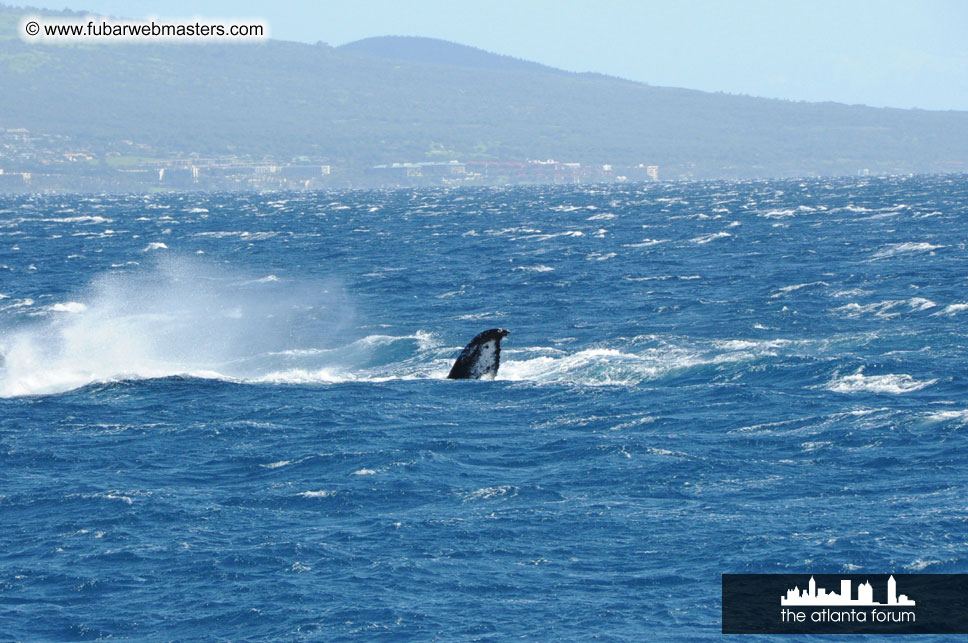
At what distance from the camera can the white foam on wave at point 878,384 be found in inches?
1783

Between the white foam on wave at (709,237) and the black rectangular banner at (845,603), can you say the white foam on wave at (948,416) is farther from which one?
the white foam on wave at (709,237)

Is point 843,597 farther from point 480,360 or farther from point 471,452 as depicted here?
point 480,360

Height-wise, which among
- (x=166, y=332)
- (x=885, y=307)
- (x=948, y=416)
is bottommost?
(x=948, y=416)

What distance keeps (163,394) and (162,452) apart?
9.65m

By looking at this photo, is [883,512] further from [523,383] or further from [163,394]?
[163,394]

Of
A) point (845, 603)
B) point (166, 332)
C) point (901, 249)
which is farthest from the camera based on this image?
point (901, 249)

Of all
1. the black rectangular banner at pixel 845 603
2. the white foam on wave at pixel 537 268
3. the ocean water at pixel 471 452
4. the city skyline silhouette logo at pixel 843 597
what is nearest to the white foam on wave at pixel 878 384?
the ocean water at pixel 471 452

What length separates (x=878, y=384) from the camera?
151 ft

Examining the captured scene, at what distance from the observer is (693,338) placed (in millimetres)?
59031

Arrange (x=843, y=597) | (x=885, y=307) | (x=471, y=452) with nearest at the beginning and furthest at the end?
(x=843, y=597) < (x=471, y=452) < (x=885, y=307)

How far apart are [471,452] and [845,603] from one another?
47.4 feet

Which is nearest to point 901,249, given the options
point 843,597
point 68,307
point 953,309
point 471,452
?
point 953,309

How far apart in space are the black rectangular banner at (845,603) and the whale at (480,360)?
24.0 metres

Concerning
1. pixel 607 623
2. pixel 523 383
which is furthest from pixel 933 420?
pixel 607 623
